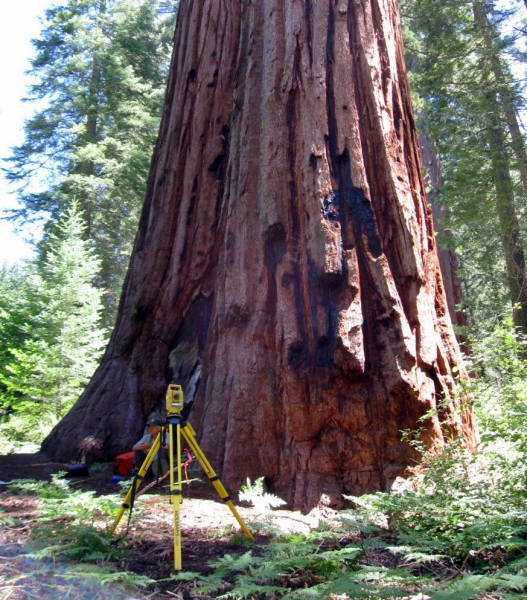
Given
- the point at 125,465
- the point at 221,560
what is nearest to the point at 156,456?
the point at 125,465

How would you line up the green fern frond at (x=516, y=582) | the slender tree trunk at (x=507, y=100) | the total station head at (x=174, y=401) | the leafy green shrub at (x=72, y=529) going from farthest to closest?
the slender tree trunk at (x=507, y=100) → the total station head at (x=174, y=401) → the leafy green shrub at (x=72, y=529) → the green fern frond at (x=516, y=582)

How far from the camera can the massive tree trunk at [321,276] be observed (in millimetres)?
4758

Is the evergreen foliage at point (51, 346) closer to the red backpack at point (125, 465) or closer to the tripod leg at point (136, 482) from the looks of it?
the red backpack at point (125, 465)

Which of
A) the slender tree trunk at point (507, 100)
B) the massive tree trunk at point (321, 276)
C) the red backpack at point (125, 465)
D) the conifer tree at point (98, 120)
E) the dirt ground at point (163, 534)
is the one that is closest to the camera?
the dirt ground at point (163, 534)

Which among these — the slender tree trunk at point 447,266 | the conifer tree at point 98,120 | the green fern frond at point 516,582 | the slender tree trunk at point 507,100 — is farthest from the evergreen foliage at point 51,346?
the slender tree trunk at point 507,100

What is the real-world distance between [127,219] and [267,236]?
55.6 feet

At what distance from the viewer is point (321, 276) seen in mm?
4973

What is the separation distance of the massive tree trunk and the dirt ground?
42 centimetres

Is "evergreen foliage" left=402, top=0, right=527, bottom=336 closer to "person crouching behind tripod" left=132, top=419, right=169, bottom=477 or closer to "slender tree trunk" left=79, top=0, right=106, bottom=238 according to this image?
"person crouching behind tripod" left=132, top=419, right=169, bottom=477

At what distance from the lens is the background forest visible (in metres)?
3.40

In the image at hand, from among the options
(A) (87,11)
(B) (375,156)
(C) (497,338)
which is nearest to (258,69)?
(B) (375,156)

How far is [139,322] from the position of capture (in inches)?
299

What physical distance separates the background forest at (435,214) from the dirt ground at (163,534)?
69cm

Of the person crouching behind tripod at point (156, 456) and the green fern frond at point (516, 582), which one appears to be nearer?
the green fern frond at point (516, 582)
